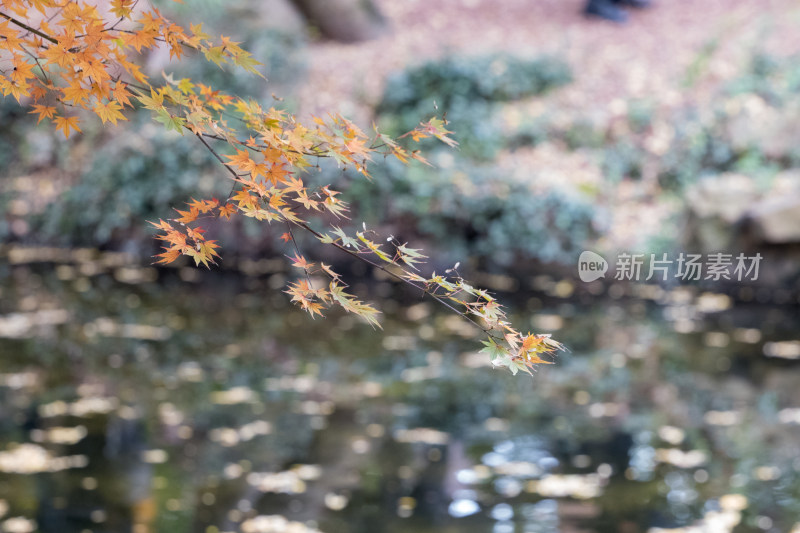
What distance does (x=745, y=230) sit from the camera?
6.83 m

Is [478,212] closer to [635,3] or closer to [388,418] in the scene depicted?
[388,418]

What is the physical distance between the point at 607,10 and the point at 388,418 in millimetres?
9109

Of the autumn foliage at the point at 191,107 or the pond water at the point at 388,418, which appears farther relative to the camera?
the pond water at the point at 388,418

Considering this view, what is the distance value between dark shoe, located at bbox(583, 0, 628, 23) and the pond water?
6079 mm

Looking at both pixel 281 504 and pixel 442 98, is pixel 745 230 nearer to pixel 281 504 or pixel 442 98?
pixel 442 98

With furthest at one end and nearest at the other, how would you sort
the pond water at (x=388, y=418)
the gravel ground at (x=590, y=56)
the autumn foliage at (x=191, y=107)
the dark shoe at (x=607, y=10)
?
the dark shoe at (x=607, y=10) → the gravel ground at (x=590, y=56) → the pond water at (x=388, y=418) → the autumn foliage at (x=191, y=107)

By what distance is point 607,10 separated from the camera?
38.2ft

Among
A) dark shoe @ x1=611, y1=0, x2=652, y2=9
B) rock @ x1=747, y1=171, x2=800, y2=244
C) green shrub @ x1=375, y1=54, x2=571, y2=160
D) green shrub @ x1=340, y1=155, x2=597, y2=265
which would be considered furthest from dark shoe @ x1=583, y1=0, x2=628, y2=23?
rock @ x1=747, y1=171, x2=800, y2=244

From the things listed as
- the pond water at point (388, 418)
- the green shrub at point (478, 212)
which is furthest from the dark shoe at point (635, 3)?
the pond water at point (388, 418)

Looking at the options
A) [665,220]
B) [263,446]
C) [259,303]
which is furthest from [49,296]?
[665,220]

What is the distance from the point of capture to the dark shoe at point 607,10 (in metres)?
11.6

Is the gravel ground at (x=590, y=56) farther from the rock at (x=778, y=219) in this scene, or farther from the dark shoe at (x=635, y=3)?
the rock at (x=778, y=219)

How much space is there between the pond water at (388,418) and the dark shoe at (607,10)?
19.9ft

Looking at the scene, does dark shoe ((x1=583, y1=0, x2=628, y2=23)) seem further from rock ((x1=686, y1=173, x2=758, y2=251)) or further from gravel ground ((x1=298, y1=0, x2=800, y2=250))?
rock ((x1=686, y1=173, x2=758, y2=251))
